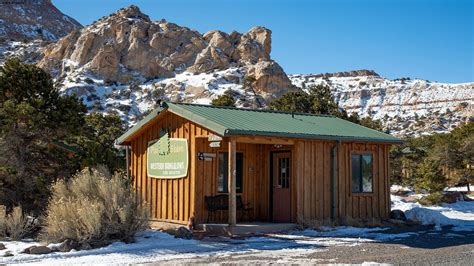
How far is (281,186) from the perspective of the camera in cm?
1542

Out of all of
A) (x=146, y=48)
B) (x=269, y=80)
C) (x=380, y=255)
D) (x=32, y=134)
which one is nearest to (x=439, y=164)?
(x=380, y=255)

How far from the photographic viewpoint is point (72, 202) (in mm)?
11320

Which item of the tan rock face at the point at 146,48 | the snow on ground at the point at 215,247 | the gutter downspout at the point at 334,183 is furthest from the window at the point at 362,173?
the tan rock face at the point at 146,48

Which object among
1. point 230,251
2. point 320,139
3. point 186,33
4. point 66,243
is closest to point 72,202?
point 66,243

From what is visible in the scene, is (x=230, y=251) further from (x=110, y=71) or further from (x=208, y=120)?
(x=110, y=71)

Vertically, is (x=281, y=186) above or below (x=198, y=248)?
above

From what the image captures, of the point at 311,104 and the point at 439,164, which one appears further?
the point at 311,104

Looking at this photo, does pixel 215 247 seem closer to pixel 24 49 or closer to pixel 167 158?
pixel 167 158

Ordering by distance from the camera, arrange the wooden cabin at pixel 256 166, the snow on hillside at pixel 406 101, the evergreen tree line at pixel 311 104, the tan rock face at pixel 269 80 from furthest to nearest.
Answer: the tan rock face at pixel 269 80, the snow on hillside at pixel 406 101, the evergreen tree line at pixel 311 104, the wooden cabin at pixel 256 166

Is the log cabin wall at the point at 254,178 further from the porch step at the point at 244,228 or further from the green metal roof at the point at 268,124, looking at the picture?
the porch step at the point at 244,228

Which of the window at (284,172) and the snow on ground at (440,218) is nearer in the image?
the window at (284,172)

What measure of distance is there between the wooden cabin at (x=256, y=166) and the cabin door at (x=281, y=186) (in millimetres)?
27

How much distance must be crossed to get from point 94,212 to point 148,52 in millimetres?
69322

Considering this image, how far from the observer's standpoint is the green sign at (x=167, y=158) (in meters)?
14.4
